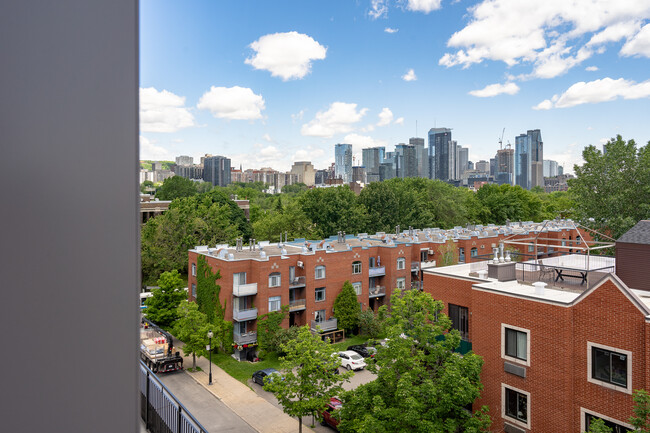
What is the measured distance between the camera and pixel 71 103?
928 mm

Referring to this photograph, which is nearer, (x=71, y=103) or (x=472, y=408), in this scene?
(x=71, y=103)

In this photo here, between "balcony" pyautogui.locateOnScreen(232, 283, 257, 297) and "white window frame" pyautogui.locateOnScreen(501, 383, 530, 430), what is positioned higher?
"balcony" pyautogui.locateOnScreen(232, 283, 257, 297)

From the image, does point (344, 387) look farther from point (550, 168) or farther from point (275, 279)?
point (550, 168)

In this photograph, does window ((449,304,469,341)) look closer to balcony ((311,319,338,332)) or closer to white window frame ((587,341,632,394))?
white window frame ((587,341,632,394))

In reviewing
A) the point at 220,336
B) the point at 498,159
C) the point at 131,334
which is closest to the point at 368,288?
the point at 220,336

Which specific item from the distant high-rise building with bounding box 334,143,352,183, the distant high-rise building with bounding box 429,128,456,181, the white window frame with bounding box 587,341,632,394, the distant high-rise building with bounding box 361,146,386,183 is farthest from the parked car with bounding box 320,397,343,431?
the distant high-rise building with bounding box 334,143,352,183

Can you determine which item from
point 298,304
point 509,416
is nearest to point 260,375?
point 298,304

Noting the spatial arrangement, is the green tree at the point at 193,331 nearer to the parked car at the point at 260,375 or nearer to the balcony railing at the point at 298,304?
the parked car at the point at 260,375

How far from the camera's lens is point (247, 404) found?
16.9 m

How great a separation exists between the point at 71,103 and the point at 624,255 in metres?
15.8

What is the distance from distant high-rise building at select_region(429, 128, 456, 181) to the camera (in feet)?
458

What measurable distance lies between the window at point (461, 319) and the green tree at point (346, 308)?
11.5 m

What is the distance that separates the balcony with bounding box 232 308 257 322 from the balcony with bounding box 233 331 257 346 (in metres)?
0.77

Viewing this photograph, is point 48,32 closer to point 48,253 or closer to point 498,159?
point 48,253
